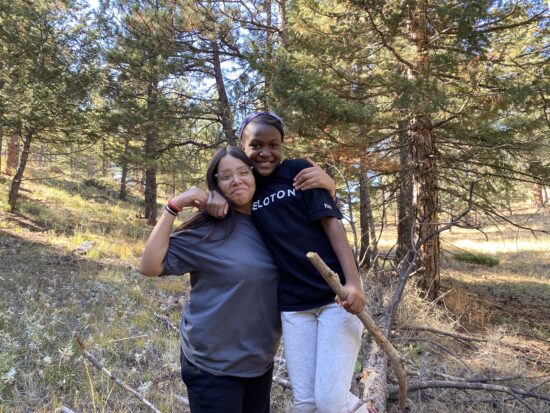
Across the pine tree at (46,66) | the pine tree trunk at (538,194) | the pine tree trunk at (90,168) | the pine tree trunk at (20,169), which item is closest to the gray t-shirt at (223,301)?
the pine tree trunk at (538,194)

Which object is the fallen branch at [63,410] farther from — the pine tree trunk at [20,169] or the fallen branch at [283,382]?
the pine tree trunk at [20,169]

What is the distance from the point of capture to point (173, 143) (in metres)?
11.8

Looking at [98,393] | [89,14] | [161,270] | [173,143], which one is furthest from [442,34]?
[89,14]

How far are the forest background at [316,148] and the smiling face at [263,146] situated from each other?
1196 millimetres

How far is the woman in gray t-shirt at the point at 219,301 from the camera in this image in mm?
1834

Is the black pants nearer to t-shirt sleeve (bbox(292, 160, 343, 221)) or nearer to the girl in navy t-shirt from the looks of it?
the girl in navy t-shirt

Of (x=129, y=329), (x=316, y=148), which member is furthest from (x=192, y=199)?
(x=316, y=148)

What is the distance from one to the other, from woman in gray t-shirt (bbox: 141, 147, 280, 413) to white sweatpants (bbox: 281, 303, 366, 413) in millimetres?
147

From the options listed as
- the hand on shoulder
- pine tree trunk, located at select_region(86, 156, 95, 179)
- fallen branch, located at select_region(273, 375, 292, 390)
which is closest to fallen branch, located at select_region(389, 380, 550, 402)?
fallen branch, located at select_region(273, 375, 292, 390)

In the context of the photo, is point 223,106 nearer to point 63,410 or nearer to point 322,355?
point 63,410

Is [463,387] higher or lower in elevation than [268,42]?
lower

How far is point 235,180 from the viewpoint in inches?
82.0

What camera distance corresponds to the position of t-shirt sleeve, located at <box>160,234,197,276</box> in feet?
6.12

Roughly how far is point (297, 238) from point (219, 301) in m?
0.53
